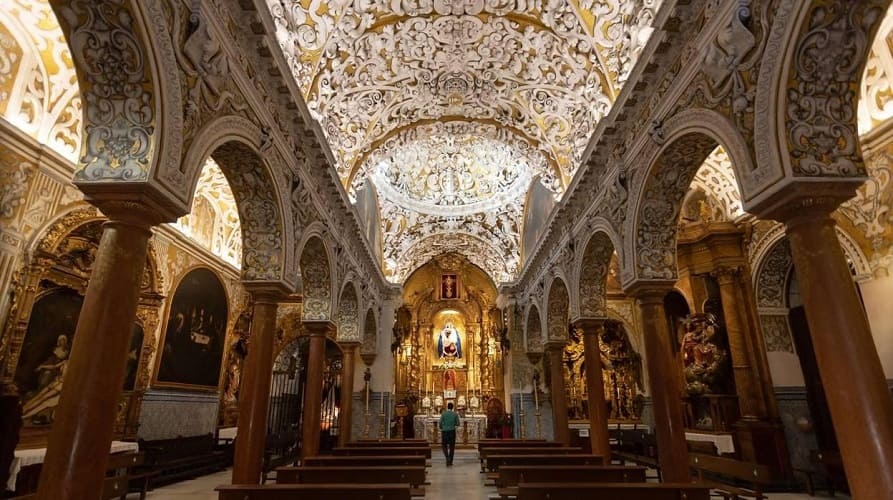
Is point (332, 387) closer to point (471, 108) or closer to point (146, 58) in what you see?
point (471, 108)

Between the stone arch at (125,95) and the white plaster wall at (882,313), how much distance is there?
9562 mm

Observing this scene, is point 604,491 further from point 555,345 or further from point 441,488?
point 555,345

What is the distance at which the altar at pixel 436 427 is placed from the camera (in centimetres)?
1976

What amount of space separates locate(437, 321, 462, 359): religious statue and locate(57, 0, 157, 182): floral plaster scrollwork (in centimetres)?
1965

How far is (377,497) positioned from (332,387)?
15.5 m

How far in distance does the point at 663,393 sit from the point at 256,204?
241 inches

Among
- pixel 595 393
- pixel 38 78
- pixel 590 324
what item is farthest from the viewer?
pixel 590 324

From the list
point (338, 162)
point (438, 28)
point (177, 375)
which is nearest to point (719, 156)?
point (438, 28)

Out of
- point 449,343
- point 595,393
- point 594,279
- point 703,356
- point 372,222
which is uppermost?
point 372,222

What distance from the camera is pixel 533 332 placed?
15.9 meters

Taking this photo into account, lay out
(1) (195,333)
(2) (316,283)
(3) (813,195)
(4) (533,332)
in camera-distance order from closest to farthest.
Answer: (3) (813,195) → (2) (316,283) → (1) (195,333) → (4) (533,332)

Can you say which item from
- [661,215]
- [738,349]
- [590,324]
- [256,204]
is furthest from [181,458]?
[738,349]

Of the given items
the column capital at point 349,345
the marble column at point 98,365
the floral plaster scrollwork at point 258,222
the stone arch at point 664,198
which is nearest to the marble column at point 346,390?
the column capital at point 349,345

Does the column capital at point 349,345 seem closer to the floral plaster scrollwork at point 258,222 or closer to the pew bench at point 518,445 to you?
the pew bench at point 518,445
